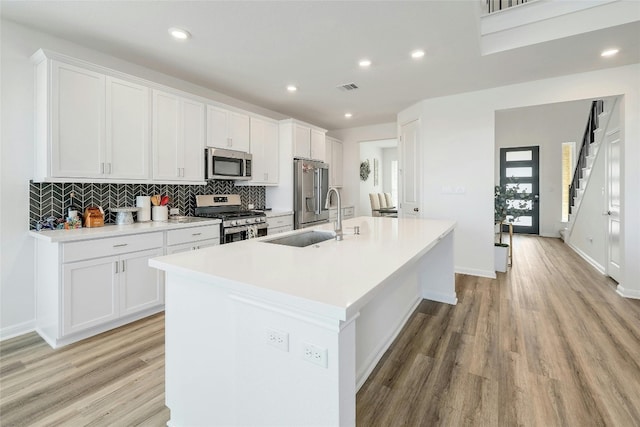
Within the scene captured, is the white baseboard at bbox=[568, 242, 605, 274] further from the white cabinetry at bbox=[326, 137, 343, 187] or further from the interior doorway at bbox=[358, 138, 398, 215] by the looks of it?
the interior doorway at bbox=[358, 138, 398, 215]

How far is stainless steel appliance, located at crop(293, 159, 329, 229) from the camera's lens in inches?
187

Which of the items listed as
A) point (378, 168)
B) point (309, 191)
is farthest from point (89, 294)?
point (378, 168)

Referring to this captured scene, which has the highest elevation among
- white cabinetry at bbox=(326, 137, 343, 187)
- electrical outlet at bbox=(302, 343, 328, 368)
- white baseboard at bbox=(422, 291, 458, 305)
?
white cabinetry at bbox=(326, 137, 343, 187)

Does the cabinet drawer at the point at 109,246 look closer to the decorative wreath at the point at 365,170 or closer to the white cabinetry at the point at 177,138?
the white cabinetry at the point at 177,138

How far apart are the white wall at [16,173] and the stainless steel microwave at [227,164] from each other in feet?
5.12

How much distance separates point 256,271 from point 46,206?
8.35ft

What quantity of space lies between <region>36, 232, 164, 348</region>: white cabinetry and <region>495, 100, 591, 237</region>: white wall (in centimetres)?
790

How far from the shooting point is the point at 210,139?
145 inches

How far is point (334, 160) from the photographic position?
625cm

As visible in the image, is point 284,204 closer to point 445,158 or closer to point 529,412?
point 445,158

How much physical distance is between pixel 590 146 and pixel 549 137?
2.65 metres

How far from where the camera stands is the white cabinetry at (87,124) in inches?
95.4

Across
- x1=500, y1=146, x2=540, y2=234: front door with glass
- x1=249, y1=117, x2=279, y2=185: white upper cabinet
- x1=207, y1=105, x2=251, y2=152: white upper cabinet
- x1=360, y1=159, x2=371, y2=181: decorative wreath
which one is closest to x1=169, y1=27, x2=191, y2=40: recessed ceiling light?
x1=207, y1=105, x2=251, y2=152: white upper cabinet

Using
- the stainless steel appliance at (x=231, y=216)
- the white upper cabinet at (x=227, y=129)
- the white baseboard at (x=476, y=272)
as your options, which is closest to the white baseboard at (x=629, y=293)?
the white baseboard at (x=476, y=272)
